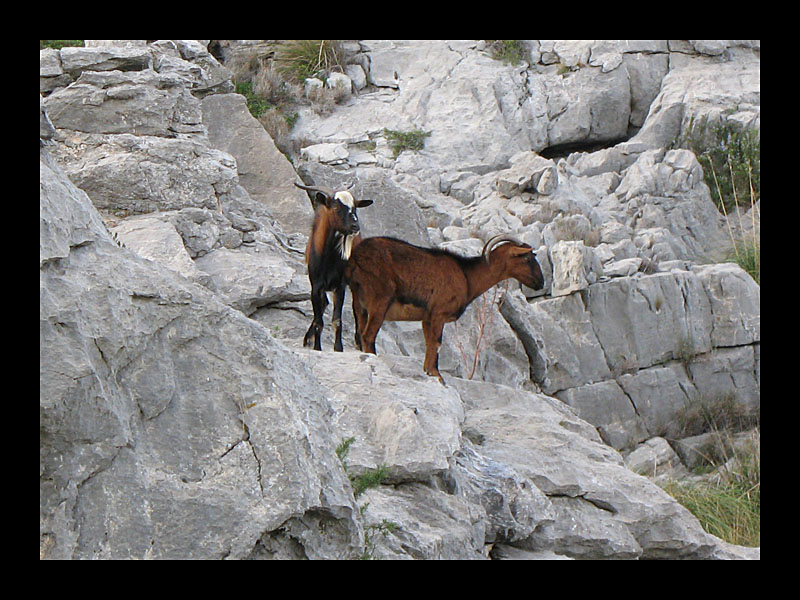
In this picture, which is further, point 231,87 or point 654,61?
point 654,61

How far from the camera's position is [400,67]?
19.8 m

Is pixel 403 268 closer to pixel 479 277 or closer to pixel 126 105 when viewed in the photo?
pixel 479 277

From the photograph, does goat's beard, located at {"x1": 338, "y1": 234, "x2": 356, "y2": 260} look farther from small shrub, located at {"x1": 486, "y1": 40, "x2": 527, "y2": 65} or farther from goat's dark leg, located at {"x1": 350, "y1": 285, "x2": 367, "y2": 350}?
small shrub, located at {"x1": 486, "y1": 40, "x2": 527, "y2": 65}

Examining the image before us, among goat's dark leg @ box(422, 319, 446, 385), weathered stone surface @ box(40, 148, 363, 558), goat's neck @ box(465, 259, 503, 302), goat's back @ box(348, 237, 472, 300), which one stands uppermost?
weathered stone surface @ box(40, 148, 363, 558)

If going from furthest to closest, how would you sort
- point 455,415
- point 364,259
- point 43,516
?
point 364,259 < point 455,415 < point 43,516

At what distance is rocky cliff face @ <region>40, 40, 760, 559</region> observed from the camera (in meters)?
2.97

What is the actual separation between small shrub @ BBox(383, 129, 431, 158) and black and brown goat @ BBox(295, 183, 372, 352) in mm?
11145

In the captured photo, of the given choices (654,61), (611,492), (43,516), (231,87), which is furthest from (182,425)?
(654,61)

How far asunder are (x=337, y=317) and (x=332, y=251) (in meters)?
0.49

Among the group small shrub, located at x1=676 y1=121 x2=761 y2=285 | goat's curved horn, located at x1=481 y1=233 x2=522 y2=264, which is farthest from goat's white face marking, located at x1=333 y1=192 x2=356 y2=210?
small shrub, located at x1=676 y1=121 x2=761 y2=285

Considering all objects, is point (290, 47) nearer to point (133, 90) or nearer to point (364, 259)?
point (133, 90)

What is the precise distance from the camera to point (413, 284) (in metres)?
7.15

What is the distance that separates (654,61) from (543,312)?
9509 millimetres

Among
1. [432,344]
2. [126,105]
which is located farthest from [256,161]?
[432,344]
